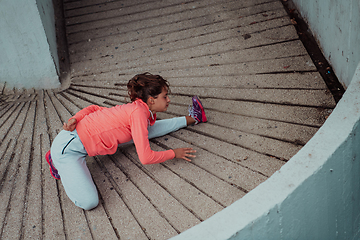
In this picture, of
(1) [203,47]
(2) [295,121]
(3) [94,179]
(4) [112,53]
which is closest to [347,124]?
(2) [295,121]

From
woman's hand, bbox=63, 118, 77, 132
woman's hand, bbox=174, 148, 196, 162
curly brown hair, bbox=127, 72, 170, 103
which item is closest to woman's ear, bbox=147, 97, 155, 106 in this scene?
curly brown hair, bbox=127, 72, 170, 103

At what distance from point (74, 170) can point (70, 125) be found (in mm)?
280

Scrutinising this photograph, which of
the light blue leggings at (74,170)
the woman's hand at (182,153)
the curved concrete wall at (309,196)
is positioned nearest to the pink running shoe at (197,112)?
the woman's hand at (182,153)

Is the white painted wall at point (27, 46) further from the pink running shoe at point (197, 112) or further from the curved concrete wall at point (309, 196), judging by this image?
the curved concrete wall at point (309, 196)

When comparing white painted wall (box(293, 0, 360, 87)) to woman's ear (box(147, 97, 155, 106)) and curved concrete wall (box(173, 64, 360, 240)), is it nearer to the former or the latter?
curved concrete wall (box(173, 64, 360, 240))

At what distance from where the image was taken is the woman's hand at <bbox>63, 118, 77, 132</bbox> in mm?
1923

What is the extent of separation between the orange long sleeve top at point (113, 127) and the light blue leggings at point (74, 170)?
0.20 ft

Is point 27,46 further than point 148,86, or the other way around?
point 27,46

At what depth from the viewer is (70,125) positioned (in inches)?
76.0

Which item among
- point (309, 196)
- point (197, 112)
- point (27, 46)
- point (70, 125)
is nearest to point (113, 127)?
point (70, 125)

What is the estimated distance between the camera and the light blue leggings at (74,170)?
1.83 metres

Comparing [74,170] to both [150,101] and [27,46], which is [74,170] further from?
[27,46]

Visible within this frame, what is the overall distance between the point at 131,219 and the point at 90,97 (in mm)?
1412

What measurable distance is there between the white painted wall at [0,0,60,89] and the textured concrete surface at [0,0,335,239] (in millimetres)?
143
